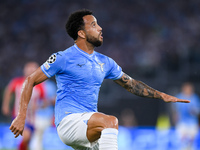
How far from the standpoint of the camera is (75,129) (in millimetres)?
4043

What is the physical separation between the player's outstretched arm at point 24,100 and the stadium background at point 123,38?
9704 millimetres

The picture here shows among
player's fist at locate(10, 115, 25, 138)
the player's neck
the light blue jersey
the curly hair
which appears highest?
the curly hair

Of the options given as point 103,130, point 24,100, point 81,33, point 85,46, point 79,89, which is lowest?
point 103,130

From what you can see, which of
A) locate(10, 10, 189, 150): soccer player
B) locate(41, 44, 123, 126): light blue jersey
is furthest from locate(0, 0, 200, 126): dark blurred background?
locate(41, 44, 123, 126): light blue jersey

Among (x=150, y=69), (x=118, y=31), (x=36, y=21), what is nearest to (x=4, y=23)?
(x=36, y=21)

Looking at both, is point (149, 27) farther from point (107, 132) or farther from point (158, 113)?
point (107, 132)

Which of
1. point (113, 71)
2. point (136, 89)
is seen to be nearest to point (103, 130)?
point (113, 71)

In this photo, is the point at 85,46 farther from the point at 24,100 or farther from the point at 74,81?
the point at 24,100

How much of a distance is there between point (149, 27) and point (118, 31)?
1.43 m

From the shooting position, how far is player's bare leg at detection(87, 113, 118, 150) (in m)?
3.79

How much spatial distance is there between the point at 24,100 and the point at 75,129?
23.1 inches

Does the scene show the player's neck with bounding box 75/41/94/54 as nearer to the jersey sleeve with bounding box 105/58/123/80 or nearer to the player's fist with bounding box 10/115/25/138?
the jersey sleeve with bounding box 105/58/123/80

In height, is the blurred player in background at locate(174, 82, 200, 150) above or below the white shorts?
above

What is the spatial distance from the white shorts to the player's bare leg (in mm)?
53
